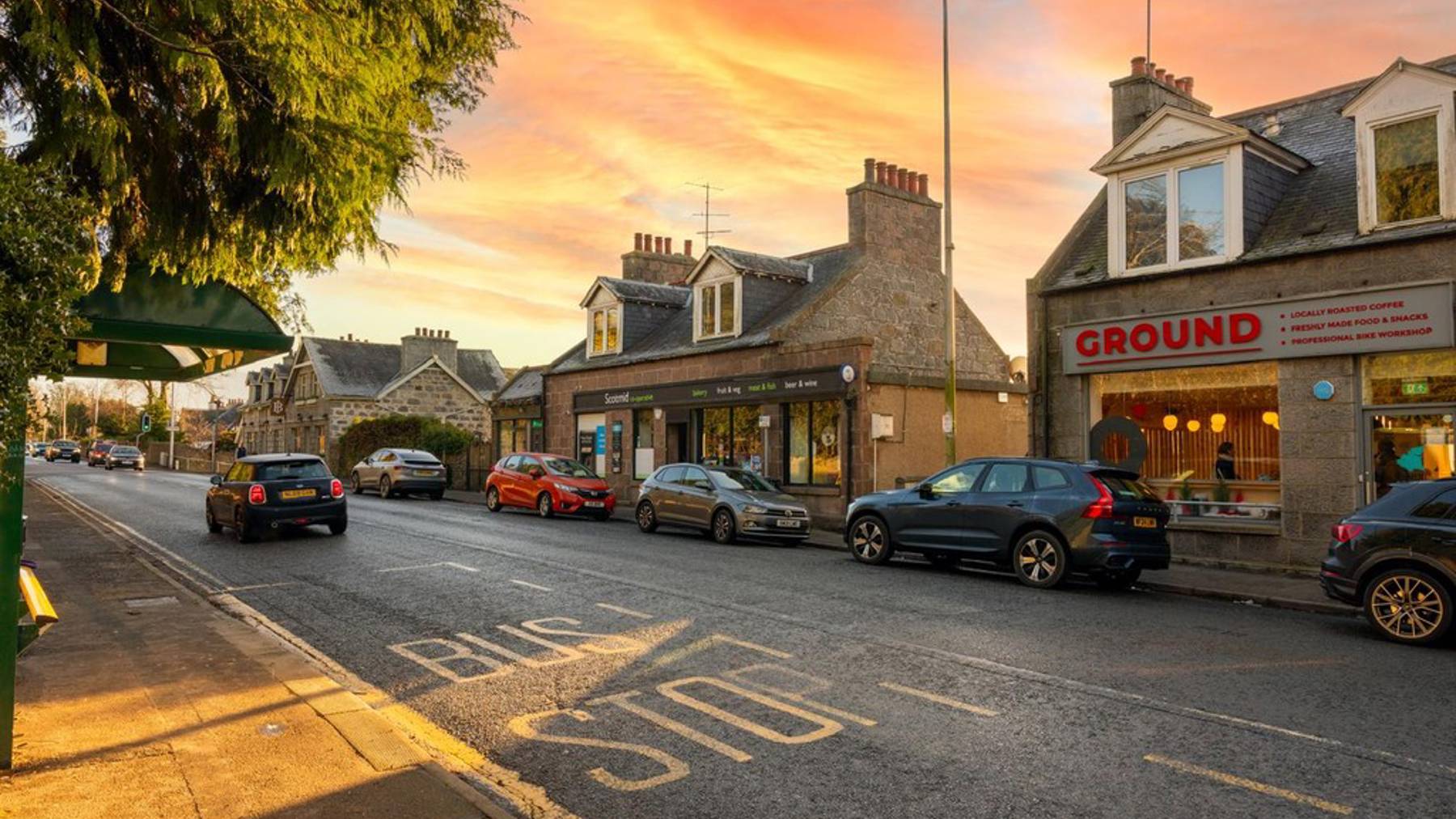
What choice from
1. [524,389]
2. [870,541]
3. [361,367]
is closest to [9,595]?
[870,541]

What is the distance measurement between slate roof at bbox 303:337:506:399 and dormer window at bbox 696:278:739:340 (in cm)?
3365

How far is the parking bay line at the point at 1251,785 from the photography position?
4586 mm

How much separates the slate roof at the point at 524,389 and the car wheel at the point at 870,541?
71.2 feet

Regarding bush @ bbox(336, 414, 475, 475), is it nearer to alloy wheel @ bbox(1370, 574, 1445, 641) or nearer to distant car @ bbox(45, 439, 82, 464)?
alloy wheel @ bbox(1370, 574, 1445, 641)

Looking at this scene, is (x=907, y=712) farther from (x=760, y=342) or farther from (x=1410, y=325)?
(x=760, y=342)

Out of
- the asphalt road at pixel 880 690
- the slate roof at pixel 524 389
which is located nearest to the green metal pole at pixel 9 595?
the asphalt road at pixel 880 690

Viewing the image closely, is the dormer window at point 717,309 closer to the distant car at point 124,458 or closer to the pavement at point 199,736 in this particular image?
the pavement at point 199,736

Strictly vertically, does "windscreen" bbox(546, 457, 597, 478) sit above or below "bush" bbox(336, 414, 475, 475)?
below

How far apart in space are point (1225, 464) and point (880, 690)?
11.7m

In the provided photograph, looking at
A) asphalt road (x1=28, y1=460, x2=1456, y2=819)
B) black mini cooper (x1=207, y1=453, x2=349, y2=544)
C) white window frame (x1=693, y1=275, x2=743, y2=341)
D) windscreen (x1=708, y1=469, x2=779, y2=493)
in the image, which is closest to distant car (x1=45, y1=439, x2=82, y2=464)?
white window frame (x1=693, y1=275, x2=743, y2=341)

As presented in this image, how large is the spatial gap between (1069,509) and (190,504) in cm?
2350

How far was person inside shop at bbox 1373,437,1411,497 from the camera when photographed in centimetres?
1352

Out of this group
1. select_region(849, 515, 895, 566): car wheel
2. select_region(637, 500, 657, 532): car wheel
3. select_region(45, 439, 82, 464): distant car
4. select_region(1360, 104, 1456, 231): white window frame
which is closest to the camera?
select_region(1360, 104, 1456, 231): white window frame

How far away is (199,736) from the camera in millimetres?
5328
